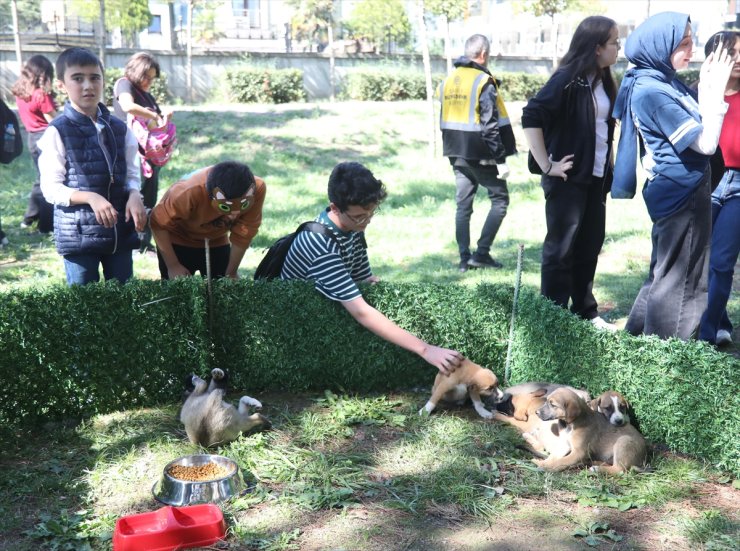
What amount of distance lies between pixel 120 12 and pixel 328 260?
2415cm

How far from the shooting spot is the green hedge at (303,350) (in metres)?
4.07

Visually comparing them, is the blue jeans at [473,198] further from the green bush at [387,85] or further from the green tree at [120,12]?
the green tree at [120,12]

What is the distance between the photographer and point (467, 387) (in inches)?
180

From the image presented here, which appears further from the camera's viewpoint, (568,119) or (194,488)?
(568,119)

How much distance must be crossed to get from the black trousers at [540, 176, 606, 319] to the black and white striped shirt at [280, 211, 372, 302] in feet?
5.00

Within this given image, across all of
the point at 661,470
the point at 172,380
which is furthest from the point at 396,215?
the point at 661,470

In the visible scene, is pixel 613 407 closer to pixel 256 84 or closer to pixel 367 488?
pixel 367 488

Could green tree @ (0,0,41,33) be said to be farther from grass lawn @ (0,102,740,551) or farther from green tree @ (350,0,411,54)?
grass lawn @ (0,102,740,551)

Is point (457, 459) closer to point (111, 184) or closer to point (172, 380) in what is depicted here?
point (172, 380)

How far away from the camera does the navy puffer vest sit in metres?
4.55

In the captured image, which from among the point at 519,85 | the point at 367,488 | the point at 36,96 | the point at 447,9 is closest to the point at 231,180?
the point at 367,488

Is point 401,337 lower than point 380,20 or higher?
lower

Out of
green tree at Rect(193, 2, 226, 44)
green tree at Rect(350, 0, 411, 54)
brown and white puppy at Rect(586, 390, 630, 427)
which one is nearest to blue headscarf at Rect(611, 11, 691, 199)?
brown and white puppy at Rect(586, 390, 630, 427)

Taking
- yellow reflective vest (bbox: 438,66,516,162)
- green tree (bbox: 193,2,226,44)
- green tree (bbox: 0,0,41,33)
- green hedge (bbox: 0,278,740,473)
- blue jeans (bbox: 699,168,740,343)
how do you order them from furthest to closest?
1. green tree (bbox: 193,2,226,44)
2. green tree (bbox: 0,0,41,33)
3. yellow reflective vest (bbox: 438,66,516,162)
4. blue jeans (bbox: 699,168,740,343)
5. green hedge (bbox: 0,278,740,473)
